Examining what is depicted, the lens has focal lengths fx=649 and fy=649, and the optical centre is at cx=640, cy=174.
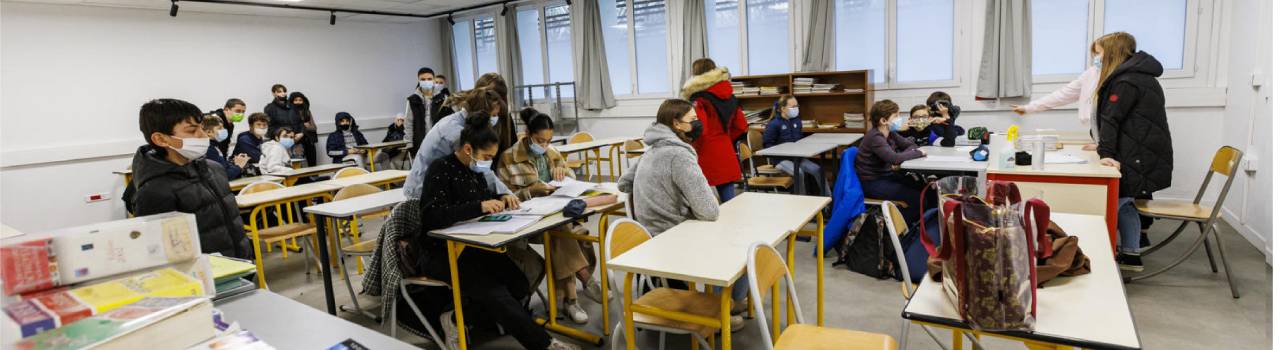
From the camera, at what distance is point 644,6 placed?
26.2 ft

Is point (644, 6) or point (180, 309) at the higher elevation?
point (644, 6)

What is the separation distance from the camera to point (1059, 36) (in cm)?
569

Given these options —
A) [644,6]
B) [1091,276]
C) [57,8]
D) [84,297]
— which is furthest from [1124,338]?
[57,8]

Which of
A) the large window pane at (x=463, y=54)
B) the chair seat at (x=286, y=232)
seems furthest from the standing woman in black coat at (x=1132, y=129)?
the large window pane at (x=463, y=54)

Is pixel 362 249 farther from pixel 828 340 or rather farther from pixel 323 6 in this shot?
pixel 323 6

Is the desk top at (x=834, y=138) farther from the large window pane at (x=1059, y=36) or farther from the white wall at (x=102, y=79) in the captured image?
the white wall at (x=102, y=79)

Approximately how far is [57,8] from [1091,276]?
8372mm

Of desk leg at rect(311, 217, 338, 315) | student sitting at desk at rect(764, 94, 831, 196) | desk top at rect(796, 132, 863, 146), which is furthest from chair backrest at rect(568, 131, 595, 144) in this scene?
desk leg at rect(311, 217, 338, 315)

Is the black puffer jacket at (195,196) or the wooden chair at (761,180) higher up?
the black puffer jacket at (195,196)

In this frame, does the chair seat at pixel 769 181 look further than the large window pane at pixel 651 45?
No

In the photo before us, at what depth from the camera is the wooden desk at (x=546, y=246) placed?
8.11 feet

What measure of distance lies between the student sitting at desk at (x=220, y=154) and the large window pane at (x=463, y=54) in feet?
15.1

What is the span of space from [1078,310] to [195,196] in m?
3.04

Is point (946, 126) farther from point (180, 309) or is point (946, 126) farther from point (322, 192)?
point (180, 309)
